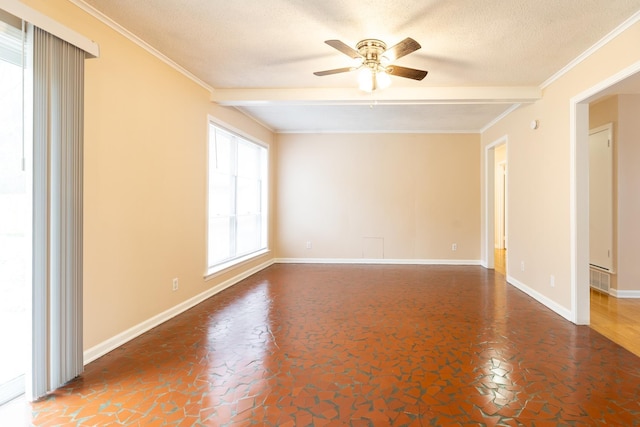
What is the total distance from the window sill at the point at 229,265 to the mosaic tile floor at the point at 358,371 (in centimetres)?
42

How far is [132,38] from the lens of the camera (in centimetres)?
285

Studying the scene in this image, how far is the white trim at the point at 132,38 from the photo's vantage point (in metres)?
2.41

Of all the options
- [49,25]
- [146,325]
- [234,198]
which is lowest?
[146,325]

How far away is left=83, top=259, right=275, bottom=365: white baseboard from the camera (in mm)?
2537

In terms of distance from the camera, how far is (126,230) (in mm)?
2828

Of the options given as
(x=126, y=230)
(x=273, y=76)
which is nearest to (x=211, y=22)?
(x=273, y=76)

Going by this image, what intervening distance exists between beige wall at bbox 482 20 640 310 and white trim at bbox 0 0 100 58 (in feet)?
13.2

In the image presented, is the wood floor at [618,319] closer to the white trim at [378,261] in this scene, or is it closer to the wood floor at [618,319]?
the wood floor at [618,319]

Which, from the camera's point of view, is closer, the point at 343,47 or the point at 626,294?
the point at 343,47

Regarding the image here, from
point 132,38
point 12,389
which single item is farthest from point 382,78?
point 12,389

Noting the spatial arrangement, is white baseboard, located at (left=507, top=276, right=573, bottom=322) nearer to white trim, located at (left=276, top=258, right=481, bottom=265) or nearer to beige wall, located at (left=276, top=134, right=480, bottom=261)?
white trim, located at (left=276, top=258, right=481, bottom=265)

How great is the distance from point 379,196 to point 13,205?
18.2 feet

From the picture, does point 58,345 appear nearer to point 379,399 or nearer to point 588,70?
point 379,399

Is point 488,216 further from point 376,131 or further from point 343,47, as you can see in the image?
point 343,47
